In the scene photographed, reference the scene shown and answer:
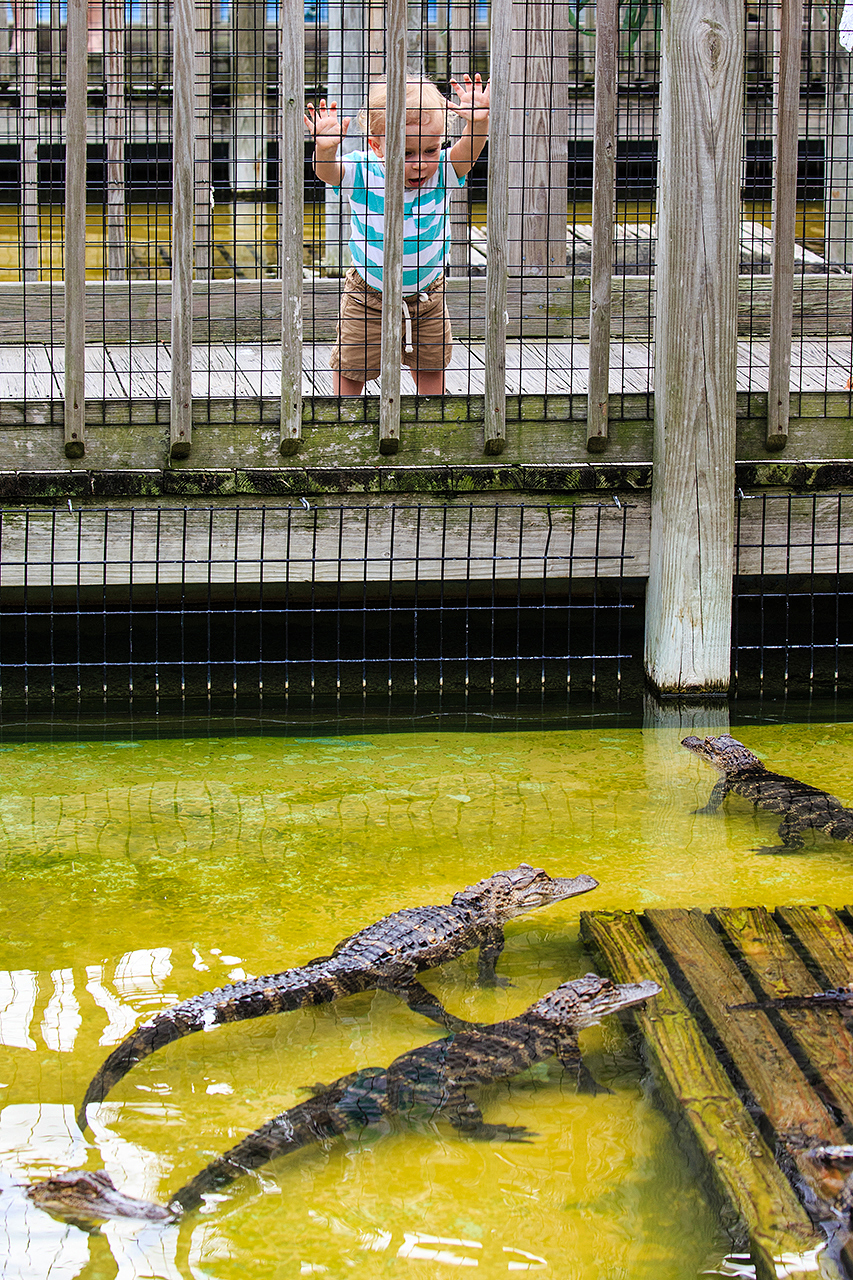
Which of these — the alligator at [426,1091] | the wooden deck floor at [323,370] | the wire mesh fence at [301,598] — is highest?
the wooden deck floor at [323,370]

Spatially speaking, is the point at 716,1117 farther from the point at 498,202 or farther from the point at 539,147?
the point at 539,147

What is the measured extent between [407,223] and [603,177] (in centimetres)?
83

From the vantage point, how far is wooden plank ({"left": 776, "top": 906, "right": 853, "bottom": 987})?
2537mm

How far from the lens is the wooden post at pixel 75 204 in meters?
4.17

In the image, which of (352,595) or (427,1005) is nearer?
(427,1005)

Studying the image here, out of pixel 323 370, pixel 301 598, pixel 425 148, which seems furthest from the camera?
pixel 323 370

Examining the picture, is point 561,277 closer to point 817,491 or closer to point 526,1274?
point 817,491

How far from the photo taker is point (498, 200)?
439 centimetres

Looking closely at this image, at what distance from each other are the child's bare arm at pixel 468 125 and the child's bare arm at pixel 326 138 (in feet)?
1.43

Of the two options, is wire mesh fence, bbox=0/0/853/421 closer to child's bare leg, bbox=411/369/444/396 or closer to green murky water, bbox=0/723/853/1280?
child's bare leg, bbox=411/369/444/396

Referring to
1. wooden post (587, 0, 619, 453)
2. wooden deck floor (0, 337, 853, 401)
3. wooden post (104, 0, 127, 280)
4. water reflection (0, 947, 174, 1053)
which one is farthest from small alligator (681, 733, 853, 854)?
wooden post (104, 0, 127, 280)

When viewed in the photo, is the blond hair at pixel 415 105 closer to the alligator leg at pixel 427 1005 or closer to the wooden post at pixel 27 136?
the wooden post at pixel 27 136

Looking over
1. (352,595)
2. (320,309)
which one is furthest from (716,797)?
(320,309)

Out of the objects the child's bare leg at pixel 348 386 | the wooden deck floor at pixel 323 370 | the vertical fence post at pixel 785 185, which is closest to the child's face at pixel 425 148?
the wooden deck floor at pixel 323 370
